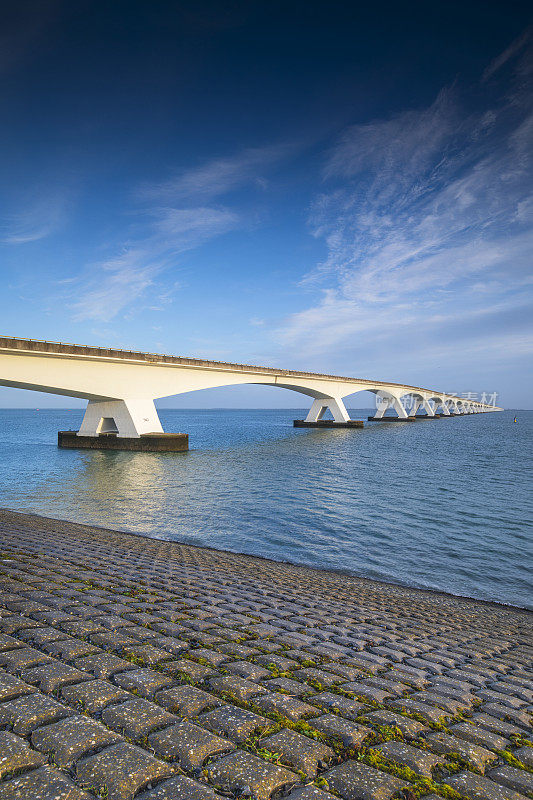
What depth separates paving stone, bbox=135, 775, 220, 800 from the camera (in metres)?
2.31

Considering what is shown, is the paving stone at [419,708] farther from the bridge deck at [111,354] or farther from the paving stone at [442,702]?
the bridge deck at [111,354]

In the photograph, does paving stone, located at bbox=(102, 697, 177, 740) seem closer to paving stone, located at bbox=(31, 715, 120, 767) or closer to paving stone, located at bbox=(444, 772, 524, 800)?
paving stone, located at bbox=(31, 715, 120, 767)

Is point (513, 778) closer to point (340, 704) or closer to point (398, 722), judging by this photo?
point (398, 722)

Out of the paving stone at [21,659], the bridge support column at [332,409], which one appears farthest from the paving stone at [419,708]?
the bridge support column at [332,409]

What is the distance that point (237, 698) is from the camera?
3.41 metres

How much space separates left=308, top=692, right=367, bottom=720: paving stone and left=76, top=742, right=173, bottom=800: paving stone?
4.82 feet

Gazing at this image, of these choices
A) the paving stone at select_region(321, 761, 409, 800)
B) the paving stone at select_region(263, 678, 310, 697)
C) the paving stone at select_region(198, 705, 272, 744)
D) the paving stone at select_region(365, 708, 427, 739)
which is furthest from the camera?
the paving stone at select_region(263, 678, 310, 697)

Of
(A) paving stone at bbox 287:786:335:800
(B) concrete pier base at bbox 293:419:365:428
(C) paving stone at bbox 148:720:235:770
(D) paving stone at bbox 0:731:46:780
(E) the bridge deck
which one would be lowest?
(A) paving stone at bbox 287:786:335:800

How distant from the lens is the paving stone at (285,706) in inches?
128

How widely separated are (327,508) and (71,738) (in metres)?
15.4

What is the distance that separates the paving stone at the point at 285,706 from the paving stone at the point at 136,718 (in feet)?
2.43

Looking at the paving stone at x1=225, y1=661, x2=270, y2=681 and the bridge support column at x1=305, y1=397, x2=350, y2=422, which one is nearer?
the paving stone at x1=225, y1=661, x2=270, y2=681

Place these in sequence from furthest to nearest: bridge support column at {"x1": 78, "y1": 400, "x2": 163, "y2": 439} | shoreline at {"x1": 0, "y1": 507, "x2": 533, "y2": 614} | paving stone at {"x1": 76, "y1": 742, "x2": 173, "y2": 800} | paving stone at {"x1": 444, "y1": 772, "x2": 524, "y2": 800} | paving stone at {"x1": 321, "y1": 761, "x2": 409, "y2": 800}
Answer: bridge support column at {"x1": 78, "y1": 400, "x2": 163, "y2": 439} < shoreline at {"x1": 0, "y1": 507, "x2": 533, "y2": 614} < paving stone at {"x1": 444, "y1": 772, "x2": 524, "y2": 800} < paving stone at {"x1": 321, "y1": 761, "x2": 409, "y2": 800} < paving stone at {"x1": 76, "y1": 742, "x2": 173, "y2": 800}

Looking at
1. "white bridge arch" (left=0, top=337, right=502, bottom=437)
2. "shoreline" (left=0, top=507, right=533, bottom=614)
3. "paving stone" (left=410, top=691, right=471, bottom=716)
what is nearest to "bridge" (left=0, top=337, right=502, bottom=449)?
"white bridge arch" (left=0, top=337, right=502, bottom=437)
